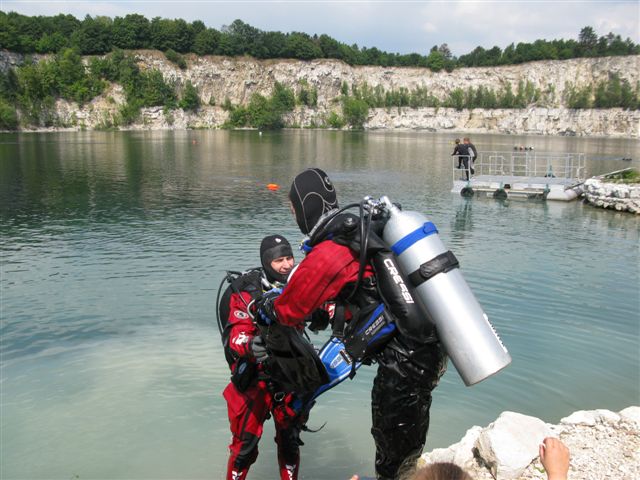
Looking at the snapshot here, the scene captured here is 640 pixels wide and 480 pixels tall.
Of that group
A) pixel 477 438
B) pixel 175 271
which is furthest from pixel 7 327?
pixel 477 438

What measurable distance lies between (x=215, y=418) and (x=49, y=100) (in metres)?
133

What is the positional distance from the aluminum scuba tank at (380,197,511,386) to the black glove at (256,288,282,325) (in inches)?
32.2

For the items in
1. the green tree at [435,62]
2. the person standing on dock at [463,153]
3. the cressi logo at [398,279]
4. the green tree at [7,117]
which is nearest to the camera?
the cressi logo at [398,279]

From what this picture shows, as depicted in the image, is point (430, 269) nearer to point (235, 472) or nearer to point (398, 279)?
point (398, 279)

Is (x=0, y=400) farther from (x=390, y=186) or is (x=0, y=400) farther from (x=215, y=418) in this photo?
(x=390, y=186)

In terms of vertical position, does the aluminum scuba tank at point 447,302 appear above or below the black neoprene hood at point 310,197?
below

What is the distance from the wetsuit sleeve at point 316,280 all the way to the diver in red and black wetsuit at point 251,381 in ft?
2.45

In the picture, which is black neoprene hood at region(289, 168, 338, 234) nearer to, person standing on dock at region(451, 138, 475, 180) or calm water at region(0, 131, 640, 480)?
calm water at region(0, 131, 640, 480)

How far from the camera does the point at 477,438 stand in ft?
16.4

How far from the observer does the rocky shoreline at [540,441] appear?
14.7 ft

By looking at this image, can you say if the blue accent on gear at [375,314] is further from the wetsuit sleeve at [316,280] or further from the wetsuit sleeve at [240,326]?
the wetsuit sleeve at [240,326]

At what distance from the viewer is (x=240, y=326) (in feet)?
12.8

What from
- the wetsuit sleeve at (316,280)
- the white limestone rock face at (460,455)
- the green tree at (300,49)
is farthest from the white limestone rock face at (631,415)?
the green tree at (300,49)

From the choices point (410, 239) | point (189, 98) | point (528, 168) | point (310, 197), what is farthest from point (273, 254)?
point (189, 98)
